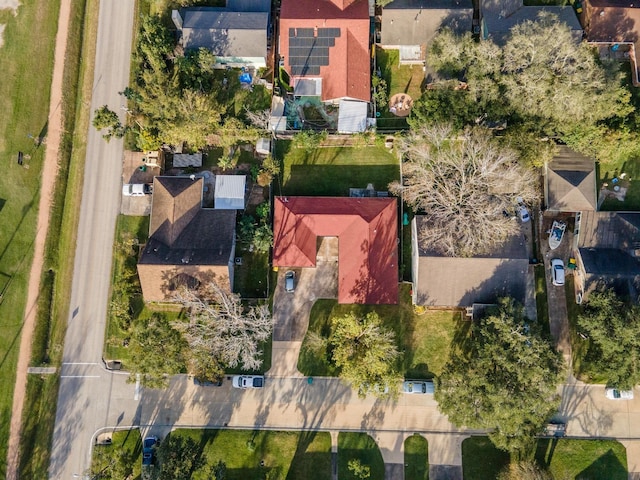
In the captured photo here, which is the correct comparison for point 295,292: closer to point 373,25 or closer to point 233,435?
point 233,435

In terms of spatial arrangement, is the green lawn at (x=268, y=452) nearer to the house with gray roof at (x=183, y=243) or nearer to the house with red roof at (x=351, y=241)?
the house with red roof at (x=351, y=241)

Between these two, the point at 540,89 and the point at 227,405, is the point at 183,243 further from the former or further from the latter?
the point at 540,89

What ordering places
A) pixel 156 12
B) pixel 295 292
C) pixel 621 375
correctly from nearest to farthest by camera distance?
pixel 621 375 → pixel 295 292 → pixel 156 12

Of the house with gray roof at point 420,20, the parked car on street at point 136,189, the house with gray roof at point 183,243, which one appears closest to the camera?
the house with gray roof at point 183,243

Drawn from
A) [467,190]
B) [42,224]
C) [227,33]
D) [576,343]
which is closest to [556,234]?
[576,343]

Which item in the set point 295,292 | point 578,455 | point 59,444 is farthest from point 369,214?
point 59,444

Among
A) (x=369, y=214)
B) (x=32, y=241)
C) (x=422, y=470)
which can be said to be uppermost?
(x=369, y=214)

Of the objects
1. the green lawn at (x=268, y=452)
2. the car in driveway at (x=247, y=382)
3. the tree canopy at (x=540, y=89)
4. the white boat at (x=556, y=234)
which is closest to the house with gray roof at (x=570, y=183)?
the tree canopy at (x=540, y=89)
